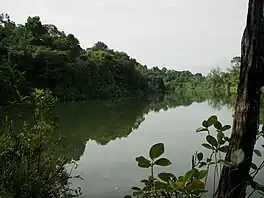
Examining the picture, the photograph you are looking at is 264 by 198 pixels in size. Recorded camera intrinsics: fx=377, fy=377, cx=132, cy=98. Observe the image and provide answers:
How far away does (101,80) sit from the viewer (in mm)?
30266

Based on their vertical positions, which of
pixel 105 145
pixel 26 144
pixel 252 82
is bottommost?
pixel 105 145

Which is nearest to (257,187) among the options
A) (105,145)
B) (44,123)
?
(44,123)

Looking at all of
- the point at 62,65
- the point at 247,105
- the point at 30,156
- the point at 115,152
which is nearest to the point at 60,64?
the point at 62,65

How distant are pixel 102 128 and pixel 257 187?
1085 cm

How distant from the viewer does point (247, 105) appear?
2.94 feet

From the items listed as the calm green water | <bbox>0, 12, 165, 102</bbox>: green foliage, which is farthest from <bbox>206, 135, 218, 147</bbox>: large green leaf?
<bbox>0, 12, 165, 102</bbox>: green foliage

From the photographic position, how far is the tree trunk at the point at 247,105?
88 cm

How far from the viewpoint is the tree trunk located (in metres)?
0.88

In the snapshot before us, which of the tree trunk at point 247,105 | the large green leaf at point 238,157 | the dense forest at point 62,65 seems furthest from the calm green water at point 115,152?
the dense forest at point 62,65

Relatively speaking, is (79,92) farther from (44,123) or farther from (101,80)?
(44,123)

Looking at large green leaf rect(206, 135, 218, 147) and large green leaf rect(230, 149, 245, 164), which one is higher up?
large green leaf rect(206, 135, 218, 147)

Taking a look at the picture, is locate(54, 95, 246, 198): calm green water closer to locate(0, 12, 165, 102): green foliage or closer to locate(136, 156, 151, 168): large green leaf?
locate(136, 156, 151, 168): large green leaf

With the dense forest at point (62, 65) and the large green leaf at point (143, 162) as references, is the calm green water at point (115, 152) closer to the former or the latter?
the large green leaf at point (143, 162)

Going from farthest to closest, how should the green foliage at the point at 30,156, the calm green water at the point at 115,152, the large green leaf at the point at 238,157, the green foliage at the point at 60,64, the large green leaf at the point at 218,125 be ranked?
the green foliage at the point at 60,64 < the calm green water at the point at 115,152 < the green foliage at the point at 30,156 < the large green leaf at the point at 218,125 < the large green leaf at the point at 238,157
